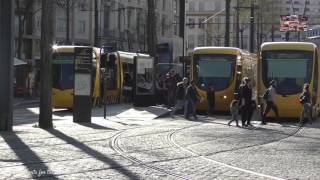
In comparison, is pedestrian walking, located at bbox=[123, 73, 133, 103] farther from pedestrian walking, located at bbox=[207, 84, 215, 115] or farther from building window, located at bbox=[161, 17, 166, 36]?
building window, located at bbox=[161, 17, 166, 36]

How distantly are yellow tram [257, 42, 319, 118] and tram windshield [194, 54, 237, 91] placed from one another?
399cm

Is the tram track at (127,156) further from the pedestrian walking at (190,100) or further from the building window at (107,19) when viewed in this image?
the building window at (107,19)

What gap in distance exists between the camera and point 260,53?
Answer: 27.1m

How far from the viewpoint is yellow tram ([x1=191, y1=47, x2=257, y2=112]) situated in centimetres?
3081

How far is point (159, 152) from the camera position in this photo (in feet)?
48.2

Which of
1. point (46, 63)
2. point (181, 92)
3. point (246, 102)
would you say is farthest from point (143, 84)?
point (46, 63)

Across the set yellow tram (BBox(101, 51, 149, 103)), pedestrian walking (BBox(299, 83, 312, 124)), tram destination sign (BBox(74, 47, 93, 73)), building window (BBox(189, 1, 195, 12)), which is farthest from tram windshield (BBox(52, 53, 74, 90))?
building window (BBox(189, 1, 195, 12))

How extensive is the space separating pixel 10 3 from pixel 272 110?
38.6 ft

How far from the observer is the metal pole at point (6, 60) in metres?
19.5

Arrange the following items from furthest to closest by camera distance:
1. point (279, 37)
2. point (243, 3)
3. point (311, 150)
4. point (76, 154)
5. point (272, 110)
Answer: point (279, 37)
point (243, 3)
point (272, 110)
point (311, 150)
point (76, 154)

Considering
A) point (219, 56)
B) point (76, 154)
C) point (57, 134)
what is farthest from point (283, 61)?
point (76, 154)

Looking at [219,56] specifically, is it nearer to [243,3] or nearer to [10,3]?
[10,3]

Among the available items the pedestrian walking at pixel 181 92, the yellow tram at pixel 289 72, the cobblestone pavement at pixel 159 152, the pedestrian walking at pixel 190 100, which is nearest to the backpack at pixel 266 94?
the yellow tram at pixel 289 72

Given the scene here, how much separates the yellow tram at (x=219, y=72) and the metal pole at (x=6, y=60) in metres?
12.5
